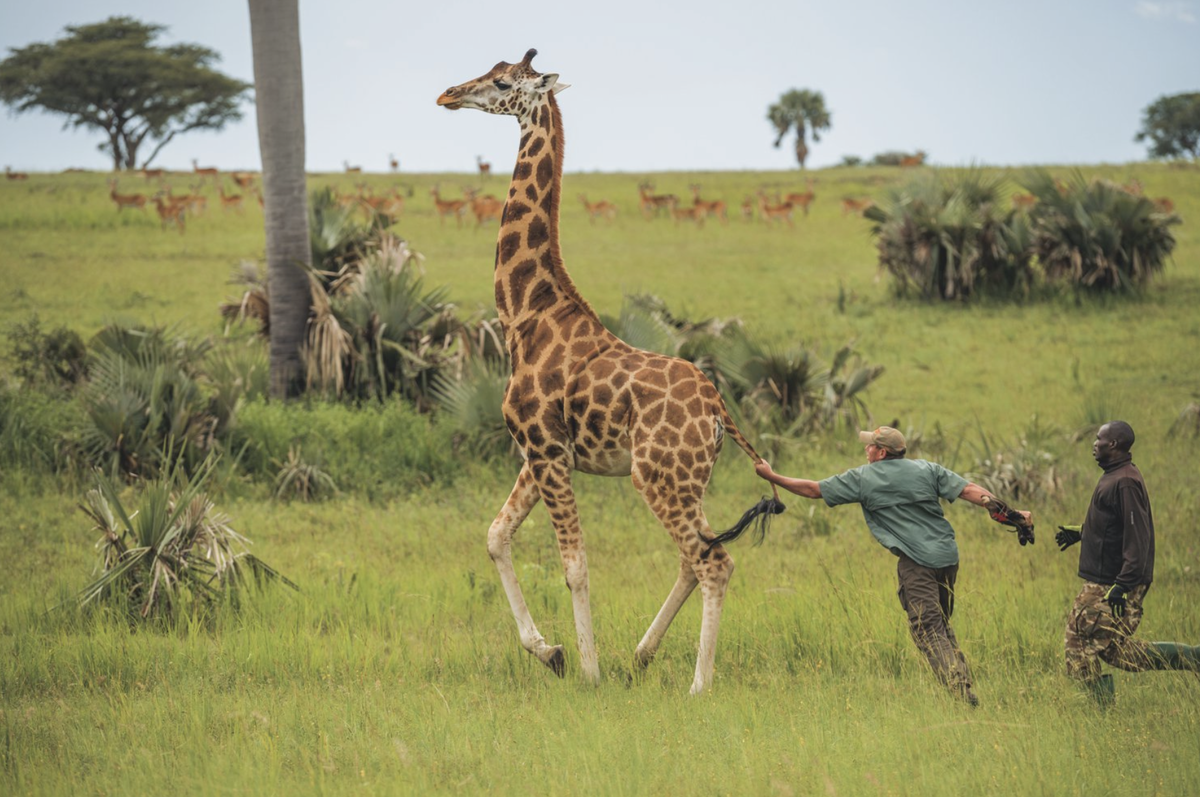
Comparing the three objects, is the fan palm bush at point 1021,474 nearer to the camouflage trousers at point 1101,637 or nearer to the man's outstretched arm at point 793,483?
the camouflage trousers at point 1101,637

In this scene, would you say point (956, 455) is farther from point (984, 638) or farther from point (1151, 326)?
point (1151, 326)

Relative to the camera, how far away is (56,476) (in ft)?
41.7

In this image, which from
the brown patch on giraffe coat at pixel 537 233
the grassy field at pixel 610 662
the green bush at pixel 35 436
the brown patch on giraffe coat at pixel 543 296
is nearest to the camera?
the grassy field at pixel 610 662

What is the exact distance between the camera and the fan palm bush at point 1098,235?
2302 cm

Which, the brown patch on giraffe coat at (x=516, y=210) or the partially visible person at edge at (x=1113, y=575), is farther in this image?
the brown patch on giraffe coat at (x=516, y=210)

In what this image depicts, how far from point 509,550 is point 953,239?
18.2 metres

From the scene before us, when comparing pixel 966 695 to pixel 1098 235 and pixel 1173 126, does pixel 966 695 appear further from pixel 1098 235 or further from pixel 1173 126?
pixel 1173 126

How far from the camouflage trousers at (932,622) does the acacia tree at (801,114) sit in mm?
63772

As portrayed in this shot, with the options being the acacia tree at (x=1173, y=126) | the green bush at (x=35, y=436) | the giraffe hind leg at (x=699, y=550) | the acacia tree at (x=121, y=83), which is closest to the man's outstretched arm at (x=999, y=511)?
the giraffe hind leg at (x=699, y=550)

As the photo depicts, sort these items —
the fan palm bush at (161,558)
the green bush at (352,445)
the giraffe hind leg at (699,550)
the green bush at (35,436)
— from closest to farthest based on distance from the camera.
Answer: the giraffe hind leg at (699,550)
the fan palm bush at (161,558)
the green bush at (35,436)
the green bush at (352,445)

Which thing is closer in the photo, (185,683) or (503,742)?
(503,742)

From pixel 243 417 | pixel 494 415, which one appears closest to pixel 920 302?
pixel 494 415

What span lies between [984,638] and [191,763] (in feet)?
16.2

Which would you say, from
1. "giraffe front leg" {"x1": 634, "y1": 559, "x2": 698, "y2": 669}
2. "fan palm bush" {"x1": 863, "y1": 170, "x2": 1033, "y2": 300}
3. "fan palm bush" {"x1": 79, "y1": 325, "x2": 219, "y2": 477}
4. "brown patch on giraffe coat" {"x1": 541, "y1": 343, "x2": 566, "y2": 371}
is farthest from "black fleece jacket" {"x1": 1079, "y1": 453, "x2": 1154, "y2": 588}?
"fan palm bush" {"x1": 863, "y1": 170, "x2": 1033, "y2": 300}
